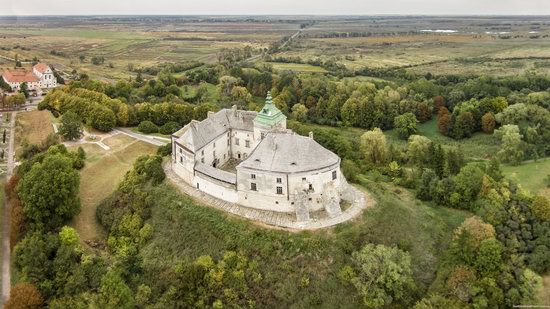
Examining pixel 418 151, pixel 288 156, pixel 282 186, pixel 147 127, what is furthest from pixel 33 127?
pixel 418 151

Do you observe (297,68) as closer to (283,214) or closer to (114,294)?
(283,214)

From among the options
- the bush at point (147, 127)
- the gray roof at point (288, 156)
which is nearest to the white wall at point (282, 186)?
the gray roof at point (288, 156)

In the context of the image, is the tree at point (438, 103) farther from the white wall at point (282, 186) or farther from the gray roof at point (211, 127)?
the white wall at point (282, 186)

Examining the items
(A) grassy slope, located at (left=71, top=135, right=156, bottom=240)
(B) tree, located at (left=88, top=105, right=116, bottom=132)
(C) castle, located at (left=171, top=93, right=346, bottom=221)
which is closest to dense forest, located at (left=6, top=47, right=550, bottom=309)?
(A) grassy slope, located at (left=71, top=135, right=156, bottom=240)

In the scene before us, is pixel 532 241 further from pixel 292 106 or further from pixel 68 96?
pixel 68 96

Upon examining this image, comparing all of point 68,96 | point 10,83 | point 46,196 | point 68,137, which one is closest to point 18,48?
point 10,83
